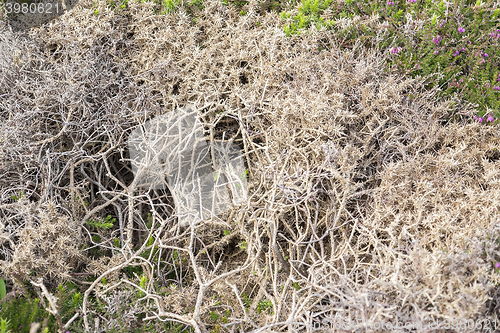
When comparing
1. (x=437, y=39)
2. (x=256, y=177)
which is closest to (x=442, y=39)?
(x=437, y=39)

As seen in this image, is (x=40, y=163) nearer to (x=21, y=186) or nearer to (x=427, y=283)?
(x=21, y=186)

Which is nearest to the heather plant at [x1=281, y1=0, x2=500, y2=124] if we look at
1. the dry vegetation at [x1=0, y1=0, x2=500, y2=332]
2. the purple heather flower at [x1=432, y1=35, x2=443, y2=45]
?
the purple heather flower at [x1=432, y1=35, x2=443, y2=45]

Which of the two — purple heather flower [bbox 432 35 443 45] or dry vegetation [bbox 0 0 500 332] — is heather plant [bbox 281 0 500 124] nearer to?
purple heather flower [bbox 432 35 443 45]

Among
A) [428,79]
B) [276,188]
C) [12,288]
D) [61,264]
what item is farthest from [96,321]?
[428,79]

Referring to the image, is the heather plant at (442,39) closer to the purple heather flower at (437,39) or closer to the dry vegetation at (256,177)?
the purple heather flower at (437,39)

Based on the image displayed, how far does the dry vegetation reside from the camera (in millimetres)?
1732

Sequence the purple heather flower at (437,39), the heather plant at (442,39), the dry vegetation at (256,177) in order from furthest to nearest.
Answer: the purple heather flower at (437,39) < the heather plant at (442,39) < the dry vegetation at (256,177)

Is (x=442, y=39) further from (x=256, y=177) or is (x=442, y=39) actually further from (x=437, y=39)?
(x=256, y=177)

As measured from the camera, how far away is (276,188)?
200cm

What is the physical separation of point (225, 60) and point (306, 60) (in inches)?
21.4

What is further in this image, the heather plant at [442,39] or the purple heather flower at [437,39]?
the purple heather flower at [437,39]

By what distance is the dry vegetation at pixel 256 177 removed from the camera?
1.73m

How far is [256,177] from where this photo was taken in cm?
237

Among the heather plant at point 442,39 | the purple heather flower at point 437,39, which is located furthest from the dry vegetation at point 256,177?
the purple heather flower at point 437,39
